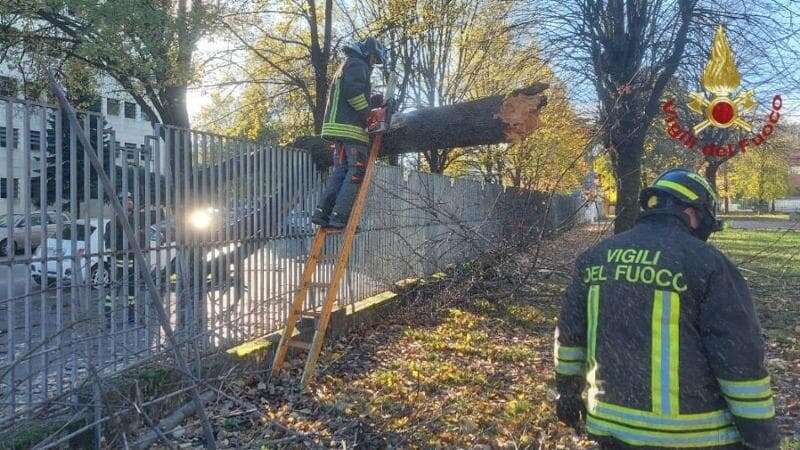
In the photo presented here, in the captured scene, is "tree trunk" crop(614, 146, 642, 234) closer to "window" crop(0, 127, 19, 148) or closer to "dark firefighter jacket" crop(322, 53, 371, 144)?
"dark firefighter jacket" crop(322, 53, 371, 144)

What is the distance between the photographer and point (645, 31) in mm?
10266

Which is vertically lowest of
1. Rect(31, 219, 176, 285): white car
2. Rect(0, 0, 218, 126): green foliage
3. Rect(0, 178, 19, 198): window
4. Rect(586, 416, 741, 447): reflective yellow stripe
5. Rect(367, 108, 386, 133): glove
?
Rect(586, 416, 741, 447): reflective yellow stripe

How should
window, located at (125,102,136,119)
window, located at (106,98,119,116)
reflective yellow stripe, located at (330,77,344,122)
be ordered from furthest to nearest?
window, located at (125,102,136,119) → window, located at (106,98,119,116) → reflective yellow stripe, located at (330,77,344,122)

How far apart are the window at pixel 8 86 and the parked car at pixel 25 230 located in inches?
495

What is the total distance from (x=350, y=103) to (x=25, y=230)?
292 centimetres

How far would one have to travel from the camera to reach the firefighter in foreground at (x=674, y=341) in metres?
2.34

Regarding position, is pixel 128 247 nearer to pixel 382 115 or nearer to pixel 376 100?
pixel 382 115

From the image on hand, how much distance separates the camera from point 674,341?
95.2 inches

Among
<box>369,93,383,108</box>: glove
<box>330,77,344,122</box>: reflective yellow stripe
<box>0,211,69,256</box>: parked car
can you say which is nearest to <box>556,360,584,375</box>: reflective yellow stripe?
<box>0,211,69,256</box>: parked car

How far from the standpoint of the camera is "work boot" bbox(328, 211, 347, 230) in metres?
6.14

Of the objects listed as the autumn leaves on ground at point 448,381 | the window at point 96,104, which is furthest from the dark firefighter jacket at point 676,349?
the window at point 96,104

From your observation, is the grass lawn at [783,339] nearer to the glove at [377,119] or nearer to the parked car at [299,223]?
the glove at [377,119]

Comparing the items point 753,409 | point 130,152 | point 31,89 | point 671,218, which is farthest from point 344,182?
point 31,89

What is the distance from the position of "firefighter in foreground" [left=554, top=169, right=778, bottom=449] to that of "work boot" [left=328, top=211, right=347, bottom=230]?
3.72m
